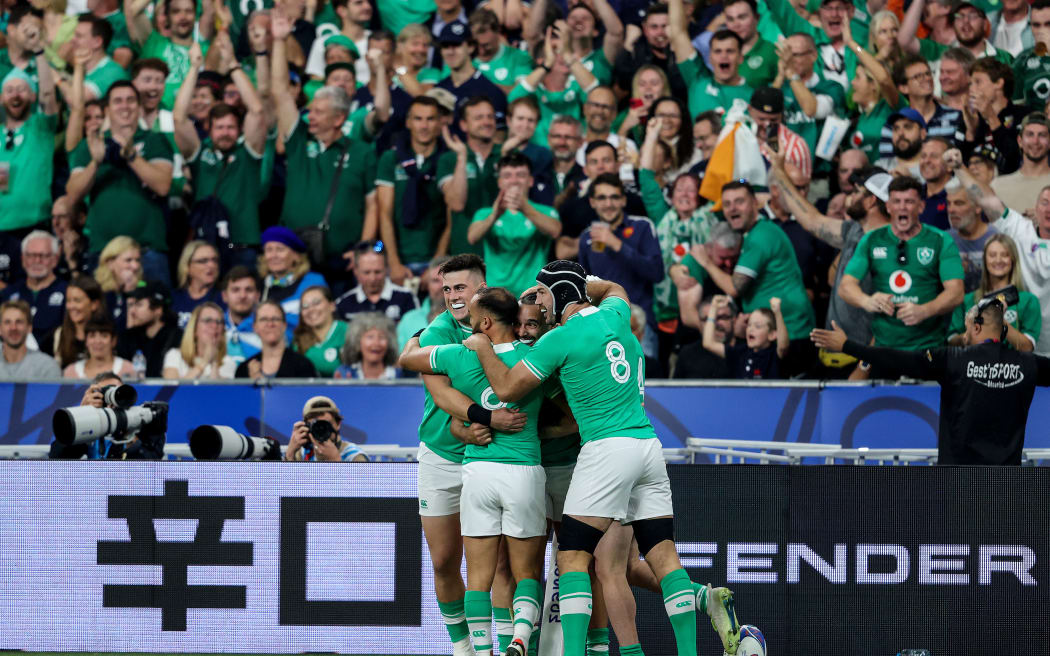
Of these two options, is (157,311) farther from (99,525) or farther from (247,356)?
(99,525)

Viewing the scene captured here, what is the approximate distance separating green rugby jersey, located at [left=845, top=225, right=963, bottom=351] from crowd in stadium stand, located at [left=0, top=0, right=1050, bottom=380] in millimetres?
24

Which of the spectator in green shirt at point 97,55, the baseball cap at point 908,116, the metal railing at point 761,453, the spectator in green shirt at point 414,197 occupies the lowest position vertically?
the metal railing at point 761,453

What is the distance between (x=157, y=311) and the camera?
42.3 ft

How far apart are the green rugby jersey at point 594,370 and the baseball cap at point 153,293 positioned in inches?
270

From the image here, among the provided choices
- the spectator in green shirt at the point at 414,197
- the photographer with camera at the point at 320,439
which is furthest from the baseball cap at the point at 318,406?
the spectator in green shirt at the point at 414,197

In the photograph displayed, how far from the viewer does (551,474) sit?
7.51 metres

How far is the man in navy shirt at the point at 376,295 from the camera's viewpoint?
1282 cm

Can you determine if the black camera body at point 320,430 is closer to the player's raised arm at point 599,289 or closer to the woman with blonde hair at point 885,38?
the player's raised arm at point 599,289

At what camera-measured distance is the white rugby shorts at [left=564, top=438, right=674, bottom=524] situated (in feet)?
22.9

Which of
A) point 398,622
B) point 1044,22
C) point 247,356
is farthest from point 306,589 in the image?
point 1044,22

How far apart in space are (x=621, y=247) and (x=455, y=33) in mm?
3641

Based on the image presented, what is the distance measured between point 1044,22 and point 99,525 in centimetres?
1003

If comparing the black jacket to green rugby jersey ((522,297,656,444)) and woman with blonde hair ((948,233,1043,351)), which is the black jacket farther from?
green rugby jersey ((522,297,656,444))

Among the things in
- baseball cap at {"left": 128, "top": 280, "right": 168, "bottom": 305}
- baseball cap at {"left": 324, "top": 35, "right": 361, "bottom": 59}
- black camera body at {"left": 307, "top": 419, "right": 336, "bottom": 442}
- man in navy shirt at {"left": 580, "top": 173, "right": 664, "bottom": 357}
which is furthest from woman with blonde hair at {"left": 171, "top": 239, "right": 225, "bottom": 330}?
black camera body at {"left": 307, "top": 419, "right": 336, "bottom": 442}
